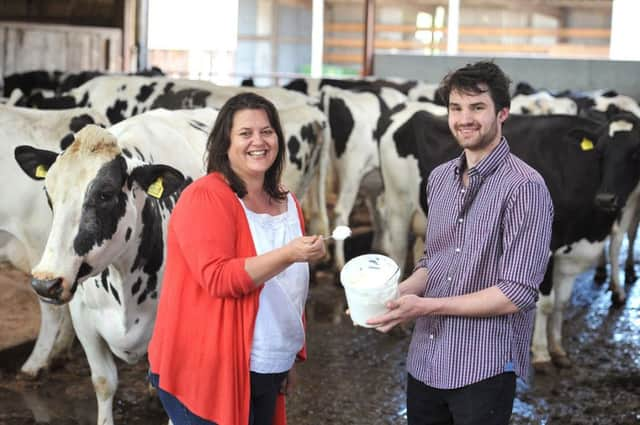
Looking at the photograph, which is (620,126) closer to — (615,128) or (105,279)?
(615,128)

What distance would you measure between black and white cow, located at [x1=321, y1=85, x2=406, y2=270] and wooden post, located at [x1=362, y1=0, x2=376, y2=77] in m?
7.04

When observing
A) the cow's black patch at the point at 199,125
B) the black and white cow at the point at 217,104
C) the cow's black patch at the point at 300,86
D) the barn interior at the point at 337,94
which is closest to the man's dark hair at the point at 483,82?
the barn interior at the point at 337,94

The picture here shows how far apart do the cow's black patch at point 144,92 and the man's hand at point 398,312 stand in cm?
715

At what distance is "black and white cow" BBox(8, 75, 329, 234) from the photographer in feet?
24.5

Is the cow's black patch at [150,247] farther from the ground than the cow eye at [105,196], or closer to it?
closer to it

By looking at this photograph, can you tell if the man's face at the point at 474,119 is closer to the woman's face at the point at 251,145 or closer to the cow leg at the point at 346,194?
the woman's face at the point at 251,145

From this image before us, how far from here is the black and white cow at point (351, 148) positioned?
28.3ft

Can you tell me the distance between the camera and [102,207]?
341 centimetres

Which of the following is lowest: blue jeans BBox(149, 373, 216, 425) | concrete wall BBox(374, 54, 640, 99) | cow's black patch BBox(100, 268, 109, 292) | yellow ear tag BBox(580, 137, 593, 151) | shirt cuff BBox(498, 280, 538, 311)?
blue jeans BBox(149, 373, 216, 425)

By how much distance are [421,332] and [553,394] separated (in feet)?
9.79

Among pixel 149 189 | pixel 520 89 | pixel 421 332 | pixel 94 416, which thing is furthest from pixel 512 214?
pixel 520 89

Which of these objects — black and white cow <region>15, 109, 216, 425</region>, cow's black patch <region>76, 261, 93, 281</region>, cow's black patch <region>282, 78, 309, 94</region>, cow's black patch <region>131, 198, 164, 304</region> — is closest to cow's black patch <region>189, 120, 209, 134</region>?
black and white cow <region>15, 109, 216, 425</region>

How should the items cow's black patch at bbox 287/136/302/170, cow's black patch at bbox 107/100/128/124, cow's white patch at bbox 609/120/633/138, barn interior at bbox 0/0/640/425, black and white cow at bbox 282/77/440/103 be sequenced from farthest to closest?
black and white cow at bbox 282/77/440/103
cow's black patch at bbox 107/100/128/124
cow's black patch at bbox 287/136/302/170
cow's white patch at bbox 609/120/633/138
barn interior at bbox 0/0/640/425

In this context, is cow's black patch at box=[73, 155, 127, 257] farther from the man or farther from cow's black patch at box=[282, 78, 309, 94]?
cow's black patch at box=[282, 78, 309, 94]
